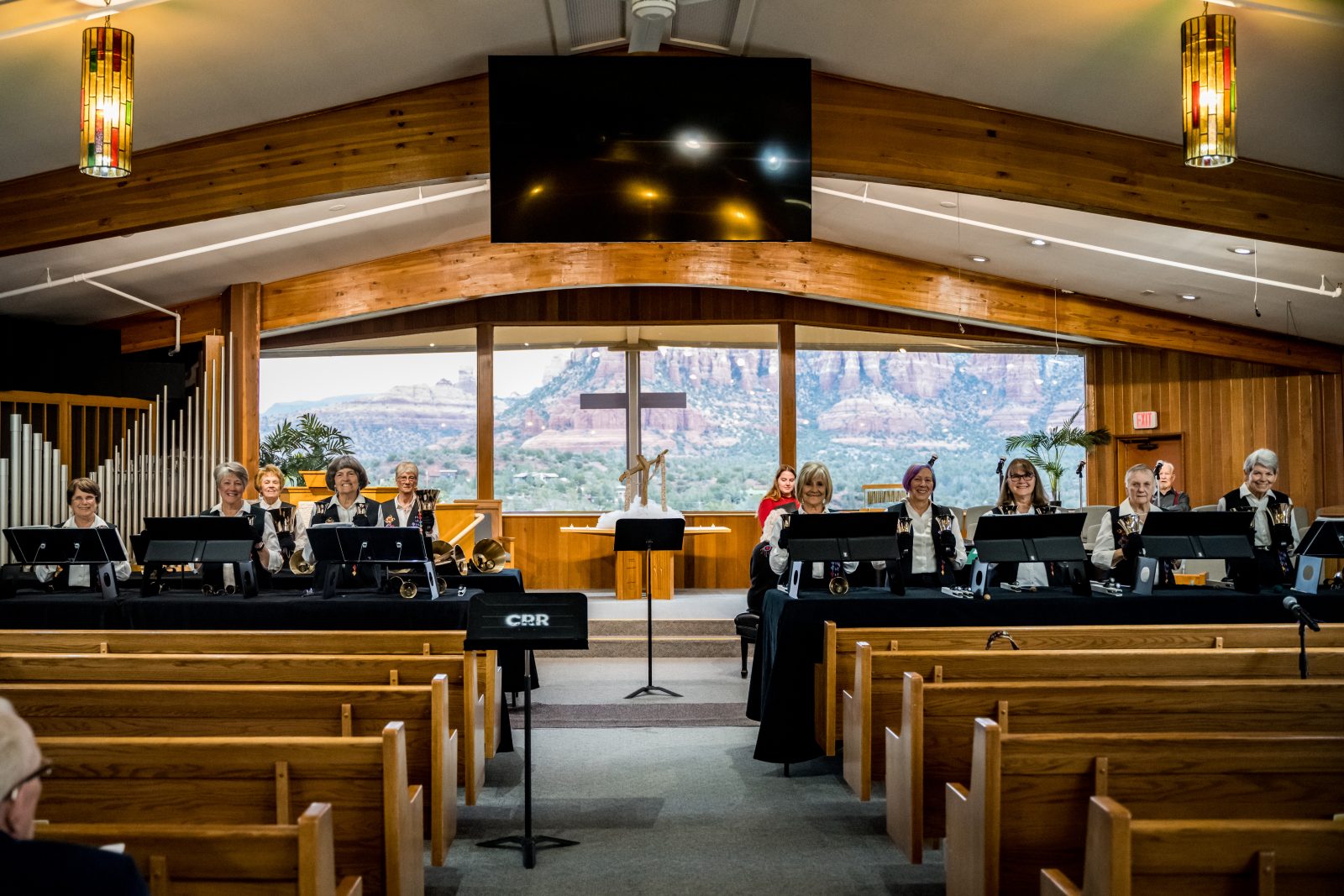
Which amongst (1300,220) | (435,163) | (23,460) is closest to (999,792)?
(1300,220)

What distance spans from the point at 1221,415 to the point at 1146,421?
27.5 inches

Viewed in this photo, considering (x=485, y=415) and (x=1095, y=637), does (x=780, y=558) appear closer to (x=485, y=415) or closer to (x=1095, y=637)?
(x=1095, y=637)

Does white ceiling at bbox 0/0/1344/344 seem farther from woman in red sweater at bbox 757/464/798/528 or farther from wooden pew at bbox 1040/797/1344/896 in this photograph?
wooden pew at bbox 1040/797/1344/896

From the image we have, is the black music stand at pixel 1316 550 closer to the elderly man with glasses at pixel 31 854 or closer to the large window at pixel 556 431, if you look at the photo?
the elderly man with glasses at pixel 31 854

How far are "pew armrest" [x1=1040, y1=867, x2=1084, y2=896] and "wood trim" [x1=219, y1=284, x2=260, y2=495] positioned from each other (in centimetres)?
783

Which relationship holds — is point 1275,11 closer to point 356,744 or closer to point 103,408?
point 356,744

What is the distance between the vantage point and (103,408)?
29.3ft

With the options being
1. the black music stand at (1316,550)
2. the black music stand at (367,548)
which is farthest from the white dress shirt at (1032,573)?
the black music stand at (367,548)

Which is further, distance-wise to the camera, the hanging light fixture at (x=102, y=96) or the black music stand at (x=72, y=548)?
the black music stand at (x=72, y=548)

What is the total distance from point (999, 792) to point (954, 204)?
611 centimetres

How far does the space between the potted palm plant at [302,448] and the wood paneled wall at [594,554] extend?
6.16 ft

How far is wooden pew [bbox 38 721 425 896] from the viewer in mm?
2598

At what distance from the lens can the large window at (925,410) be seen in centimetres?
1150

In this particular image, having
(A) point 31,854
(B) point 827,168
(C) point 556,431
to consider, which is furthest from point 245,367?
(A) point 31,854
